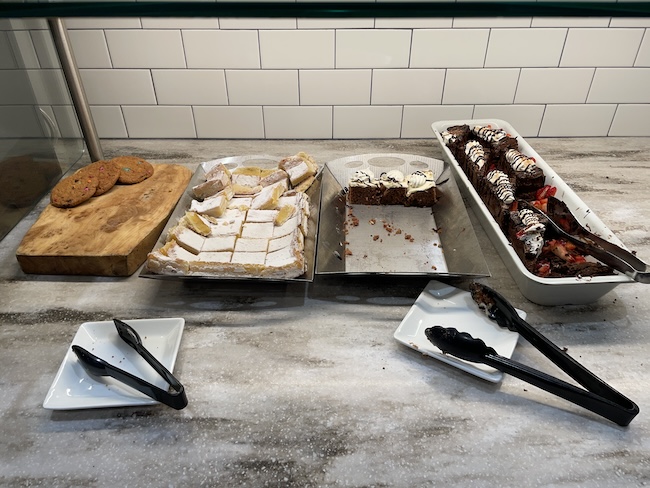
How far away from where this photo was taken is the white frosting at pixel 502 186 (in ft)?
2.64

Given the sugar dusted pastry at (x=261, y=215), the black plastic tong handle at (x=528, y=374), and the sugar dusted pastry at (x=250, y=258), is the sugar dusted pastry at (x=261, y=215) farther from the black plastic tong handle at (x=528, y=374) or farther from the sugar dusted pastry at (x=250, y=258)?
the black plastic tong handle at (x=528, y=374)

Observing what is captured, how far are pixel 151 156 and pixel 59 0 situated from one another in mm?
730

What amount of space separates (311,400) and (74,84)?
2.73 ft

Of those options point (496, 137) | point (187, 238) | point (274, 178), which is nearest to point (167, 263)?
point (187, 238)

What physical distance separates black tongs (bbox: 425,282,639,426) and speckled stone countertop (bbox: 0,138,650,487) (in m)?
0.03

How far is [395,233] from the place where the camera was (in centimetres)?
86

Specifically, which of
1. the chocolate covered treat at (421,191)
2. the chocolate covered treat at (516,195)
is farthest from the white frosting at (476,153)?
the chocolate covered treat at (421,191)

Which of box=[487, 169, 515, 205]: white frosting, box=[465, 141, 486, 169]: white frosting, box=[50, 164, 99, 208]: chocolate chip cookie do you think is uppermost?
box=[487, 169, 515, 205]: white frosting

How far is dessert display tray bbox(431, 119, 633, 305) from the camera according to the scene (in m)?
0.65

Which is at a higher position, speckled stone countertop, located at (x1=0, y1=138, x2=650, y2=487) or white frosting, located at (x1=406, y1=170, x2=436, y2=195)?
white frosting, located at (x1=406, y1=170, x2=436, y2=195)

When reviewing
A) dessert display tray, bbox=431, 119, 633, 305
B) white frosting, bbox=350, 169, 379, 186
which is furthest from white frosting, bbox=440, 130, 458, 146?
white frosting, bbox=350, 169, 379, 186

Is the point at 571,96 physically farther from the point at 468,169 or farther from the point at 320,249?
the point at 320,249

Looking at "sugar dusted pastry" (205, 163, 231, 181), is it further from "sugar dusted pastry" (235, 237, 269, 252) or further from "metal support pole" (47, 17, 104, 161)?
"metal support pole" (47, 17, 104, 161)

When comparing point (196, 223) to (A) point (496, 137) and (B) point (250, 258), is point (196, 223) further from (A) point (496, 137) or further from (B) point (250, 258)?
(A) point (496, 137)
